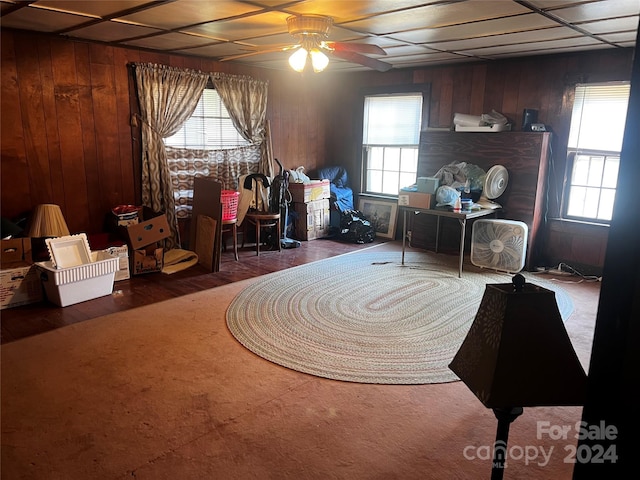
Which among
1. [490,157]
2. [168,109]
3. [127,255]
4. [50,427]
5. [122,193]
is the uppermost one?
[168,109]

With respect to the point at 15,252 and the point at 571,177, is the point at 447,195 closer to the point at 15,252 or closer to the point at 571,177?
the point at 571,177

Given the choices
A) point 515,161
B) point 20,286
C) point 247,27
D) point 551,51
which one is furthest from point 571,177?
point 20,286

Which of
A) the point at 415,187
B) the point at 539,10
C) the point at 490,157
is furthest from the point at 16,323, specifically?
the point at 490,157

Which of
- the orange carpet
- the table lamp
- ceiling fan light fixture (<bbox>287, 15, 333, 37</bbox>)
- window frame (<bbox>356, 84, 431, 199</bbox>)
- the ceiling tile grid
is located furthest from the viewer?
window frame (<bbox>356, 84, 431, 199</bbox>)

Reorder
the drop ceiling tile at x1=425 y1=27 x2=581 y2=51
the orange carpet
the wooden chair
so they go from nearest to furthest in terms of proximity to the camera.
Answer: the orange carpet, the drop ceiling tile at x1=425 y1=27 x2=581 y2=51, the wooden chair

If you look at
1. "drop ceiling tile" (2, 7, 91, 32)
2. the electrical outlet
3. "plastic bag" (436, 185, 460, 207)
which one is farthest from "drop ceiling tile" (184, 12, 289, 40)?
the electrical outlet

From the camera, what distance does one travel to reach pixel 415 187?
5.29m

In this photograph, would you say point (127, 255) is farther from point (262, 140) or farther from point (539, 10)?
point (539, 10)

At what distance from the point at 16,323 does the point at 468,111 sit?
16.8 ft

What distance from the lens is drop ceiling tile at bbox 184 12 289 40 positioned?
3461mm

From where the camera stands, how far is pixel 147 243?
4773mm

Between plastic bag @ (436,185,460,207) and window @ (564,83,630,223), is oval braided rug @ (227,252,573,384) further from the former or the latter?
window @ (564,83,630,223)

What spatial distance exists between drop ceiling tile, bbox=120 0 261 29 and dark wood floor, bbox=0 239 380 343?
2.30 m

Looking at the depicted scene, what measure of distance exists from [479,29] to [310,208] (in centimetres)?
321
